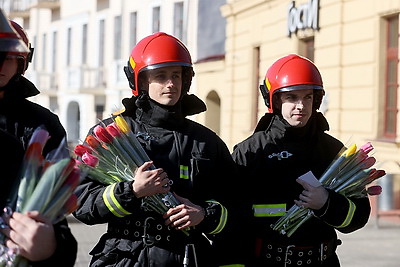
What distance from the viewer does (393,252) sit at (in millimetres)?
10539

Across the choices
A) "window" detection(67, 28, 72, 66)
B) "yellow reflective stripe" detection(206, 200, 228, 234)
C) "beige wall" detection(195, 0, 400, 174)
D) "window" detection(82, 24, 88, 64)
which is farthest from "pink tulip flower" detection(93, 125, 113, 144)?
"window" detection(67, 28, 72, 66)

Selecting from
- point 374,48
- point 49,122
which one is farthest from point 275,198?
point 374,48

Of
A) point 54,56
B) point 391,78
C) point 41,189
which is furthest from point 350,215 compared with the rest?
point 54,56

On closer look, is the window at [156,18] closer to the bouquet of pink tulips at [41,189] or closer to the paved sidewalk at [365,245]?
the paved sidewalk at [365,245]

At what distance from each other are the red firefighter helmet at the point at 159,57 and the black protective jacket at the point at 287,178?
24.0 inches

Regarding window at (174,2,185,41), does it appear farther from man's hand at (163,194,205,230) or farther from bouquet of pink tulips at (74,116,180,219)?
man's hand at (163,194,205,230)

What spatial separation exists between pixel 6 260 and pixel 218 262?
196 centimetres

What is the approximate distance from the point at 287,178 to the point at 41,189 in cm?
227

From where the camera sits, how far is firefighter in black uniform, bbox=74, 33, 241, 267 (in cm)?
414

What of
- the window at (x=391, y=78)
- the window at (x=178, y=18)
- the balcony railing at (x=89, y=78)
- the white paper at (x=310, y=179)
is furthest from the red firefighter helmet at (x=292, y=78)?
the balcony railing at (x=89, y=78)

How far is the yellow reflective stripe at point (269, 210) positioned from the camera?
15.5 ft

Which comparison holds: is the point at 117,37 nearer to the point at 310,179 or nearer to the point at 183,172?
the point at 310,179

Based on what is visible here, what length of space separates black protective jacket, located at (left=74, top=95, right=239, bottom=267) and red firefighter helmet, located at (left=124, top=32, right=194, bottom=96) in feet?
0.46

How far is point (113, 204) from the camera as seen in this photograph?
4082 millimetres
